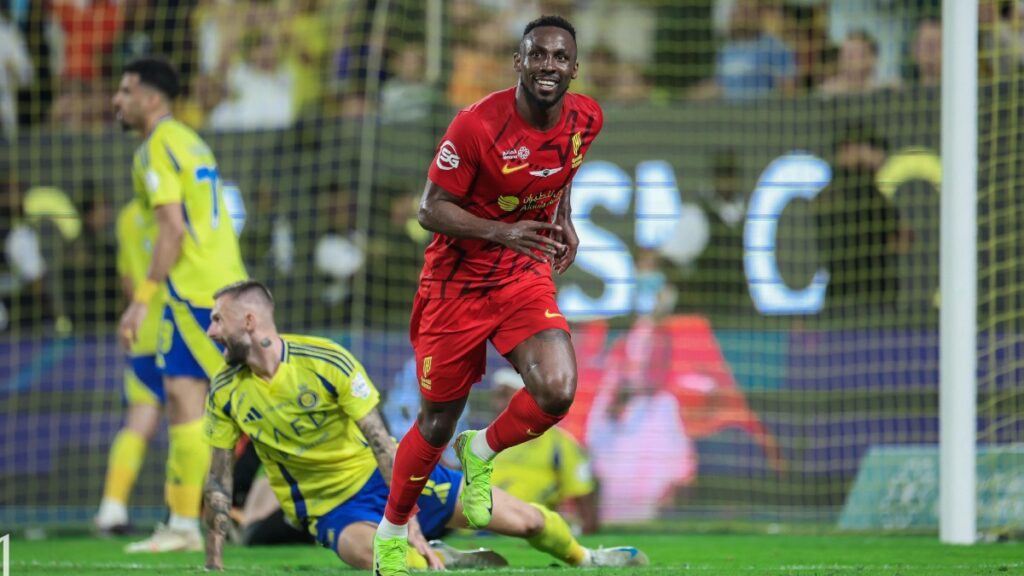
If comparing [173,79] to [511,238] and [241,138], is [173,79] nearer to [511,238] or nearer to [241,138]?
[241,138]

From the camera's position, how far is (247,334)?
6.28m

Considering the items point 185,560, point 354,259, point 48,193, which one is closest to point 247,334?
point 185,560

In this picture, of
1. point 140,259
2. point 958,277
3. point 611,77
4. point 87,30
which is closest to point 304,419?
point 140,259

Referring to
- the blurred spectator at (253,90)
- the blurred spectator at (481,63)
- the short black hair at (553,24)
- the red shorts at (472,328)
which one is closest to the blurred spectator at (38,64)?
the blurred spectator at (253,90)

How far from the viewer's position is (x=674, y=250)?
423 inches

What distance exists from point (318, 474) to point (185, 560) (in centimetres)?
122

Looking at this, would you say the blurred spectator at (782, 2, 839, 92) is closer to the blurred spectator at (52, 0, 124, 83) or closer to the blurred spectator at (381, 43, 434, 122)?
the blurred spectator at (381, 43, 434, 122)

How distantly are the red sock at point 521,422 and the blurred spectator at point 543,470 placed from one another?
4434 mm

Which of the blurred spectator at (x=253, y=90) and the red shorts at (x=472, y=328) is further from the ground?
the blurred spectator at (x=253, y=90)

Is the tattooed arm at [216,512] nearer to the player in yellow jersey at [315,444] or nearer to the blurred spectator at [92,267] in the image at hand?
the player in yellow jersey at [315,444]

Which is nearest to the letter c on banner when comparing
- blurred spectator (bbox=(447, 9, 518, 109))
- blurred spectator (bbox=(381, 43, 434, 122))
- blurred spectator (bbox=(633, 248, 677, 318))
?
blurred spectator (bbox=(633, 248, 677, 318))

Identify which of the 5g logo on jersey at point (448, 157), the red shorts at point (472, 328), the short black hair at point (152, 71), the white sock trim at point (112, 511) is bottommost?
the white sock trim at point (112, 511)

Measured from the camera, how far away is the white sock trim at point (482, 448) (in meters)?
5.29

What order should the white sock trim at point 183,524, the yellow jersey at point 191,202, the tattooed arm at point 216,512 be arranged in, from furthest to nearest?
1. the yellow jersey at point 191,202
2. the white sock trim at point 183,524
3. the tattooed arm at point 216,512
